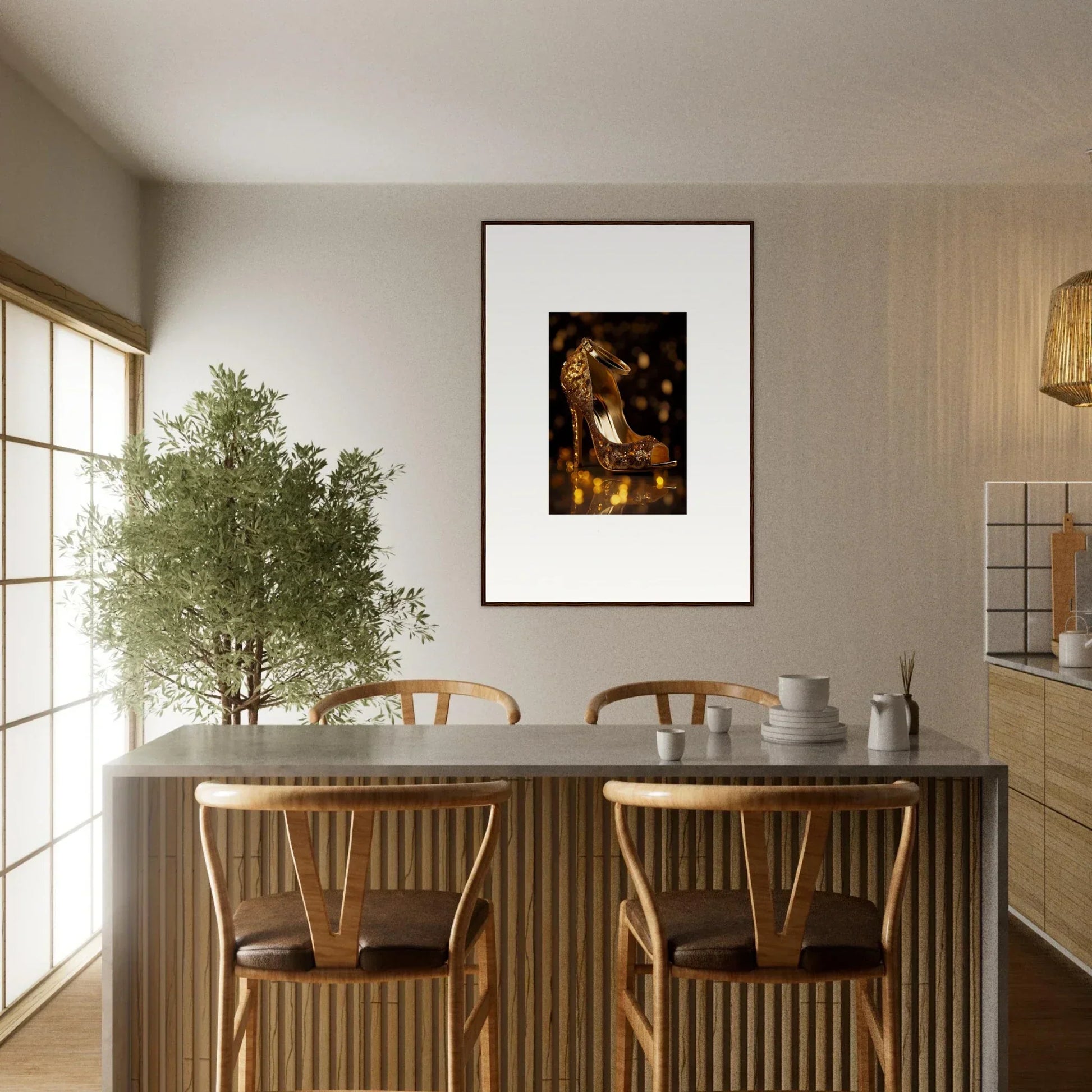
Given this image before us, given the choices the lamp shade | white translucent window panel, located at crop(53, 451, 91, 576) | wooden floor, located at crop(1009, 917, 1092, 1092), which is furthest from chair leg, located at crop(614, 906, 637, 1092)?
the lamp shade

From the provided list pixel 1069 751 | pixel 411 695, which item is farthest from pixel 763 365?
pixel 411 695

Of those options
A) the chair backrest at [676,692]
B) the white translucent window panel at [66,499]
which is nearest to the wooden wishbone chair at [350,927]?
the chair backrest at [676,692]

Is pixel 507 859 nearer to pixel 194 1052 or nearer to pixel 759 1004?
pixel 759 1004

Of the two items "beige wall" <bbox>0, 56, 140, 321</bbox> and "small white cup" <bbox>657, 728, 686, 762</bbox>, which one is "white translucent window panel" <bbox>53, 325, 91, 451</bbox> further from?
"small white cup" <bbox>657, 728, 686, 762</bbox>

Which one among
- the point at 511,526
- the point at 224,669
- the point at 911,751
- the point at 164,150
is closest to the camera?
the point at 911,751

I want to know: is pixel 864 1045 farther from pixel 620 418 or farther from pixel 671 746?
pixel 620 418

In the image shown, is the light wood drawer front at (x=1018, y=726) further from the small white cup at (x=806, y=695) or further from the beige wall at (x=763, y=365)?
the small white cup at (x=806, y=695)

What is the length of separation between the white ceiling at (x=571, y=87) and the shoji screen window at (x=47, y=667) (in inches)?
33.1

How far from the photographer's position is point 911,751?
2230 millimetres

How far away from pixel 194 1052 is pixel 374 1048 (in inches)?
14.7

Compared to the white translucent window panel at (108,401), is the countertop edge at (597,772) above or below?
below

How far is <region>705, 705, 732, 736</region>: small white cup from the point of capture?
2.38 metres

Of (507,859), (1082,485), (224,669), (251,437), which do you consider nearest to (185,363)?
(251,437)

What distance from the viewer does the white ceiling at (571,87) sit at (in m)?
2.98
